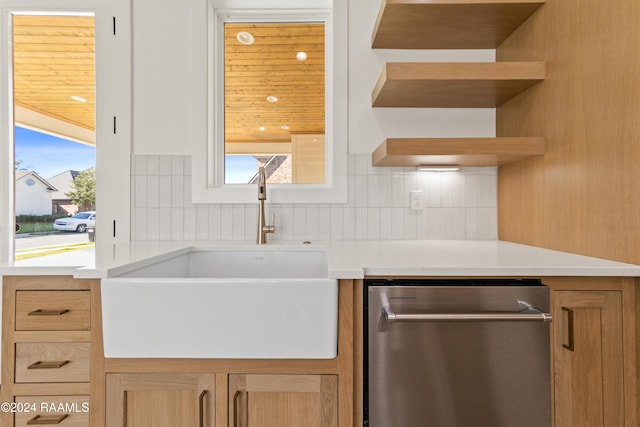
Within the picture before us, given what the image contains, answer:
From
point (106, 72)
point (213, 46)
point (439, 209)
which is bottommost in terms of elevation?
point (439, 209)

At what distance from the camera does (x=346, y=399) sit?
991 millimetres

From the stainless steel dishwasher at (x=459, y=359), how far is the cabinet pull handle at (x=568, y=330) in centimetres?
6

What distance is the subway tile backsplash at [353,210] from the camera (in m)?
1.84

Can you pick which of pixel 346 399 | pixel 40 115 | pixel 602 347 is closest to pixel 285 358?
pixel 346 399

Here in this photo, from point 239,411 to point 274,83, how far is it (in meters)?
1.62

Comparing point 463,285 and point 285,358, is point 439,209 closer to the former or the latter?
point 463,285

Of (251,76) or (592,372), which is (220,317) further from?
(251,76)

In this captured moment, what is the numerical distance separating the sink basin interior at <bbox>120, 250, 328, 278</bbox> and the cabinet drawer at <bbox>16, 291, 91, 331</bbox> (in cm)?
55

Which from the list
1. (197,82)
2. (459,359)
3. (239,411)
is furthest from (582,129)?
(197,82)

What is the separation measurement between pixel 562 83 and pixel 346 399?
4.36ft

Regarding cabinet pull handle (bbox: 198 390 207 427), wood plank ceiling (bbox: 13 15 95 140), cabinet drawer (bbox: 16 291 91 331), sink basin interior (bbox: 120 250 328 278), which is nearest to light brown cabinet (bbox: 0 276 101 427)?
cabinet drawer (bbox: 16 291 91 331)

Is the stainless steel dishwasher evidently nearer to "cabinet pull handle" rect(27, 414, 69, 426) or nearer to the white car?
"cabinet pull handle" rect(27, 414, 69, 426)

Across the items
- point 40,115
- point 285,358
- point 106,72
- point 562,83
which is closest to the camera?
point 285,358

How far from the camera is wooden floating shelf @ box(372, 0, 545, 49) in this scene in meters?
1.47
